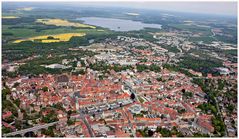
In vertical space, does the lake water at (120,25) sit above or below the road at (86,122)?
above

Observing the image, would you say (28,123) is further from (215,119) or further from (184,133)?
(215,119)

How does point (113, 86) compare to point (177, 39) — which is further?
point (177, 39)

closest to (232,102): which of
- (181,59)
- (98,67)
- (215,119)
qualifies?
(215,119)

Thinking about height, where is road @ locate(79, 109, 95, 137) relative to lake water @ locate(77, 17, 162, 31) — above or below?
below

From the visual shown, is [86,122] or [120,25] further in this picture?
[120,25]

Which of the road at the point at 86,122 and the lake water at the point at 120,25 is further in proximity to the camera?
the lake water at the point at 120,25

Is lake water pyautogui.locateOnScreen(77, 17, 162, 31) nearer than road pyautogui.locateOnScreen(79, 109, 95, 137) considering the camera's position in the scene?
No

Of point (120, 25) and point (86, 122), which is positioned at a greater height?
point (120, 25)

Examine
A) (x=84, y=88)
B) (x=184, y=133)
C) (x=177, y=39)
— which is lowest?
(x=184, y=133)

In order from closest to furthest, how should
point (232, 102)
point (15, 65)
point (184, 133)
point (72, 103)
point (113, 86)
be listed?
point (184, 133), point (72, 103), point (232, 102), point (113, 86), point (15, 65)

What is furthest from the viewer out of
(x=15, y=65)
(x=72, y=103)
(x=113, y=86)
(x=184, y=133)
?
(x=15, y=65)

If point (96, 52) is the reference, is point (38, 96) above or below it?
below
